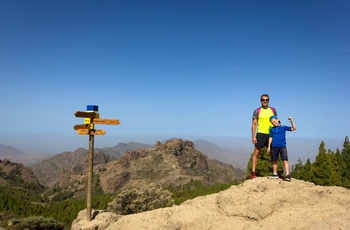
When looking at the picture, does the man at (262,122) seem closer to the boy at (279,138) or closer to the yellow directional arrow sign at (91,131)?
the boy at (279,138)

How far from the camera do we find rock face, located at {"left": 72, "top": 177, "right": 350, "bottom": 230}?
25.3 ft

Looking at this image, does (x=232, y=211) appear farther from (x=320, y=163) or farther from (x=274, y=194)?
(x=320, y=163)

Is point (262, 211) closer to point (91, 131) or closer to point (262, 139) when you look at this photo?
point (262, 139)

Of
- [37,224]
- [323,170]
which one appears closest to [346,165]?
[323,170]

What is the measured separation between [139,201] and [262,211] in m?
30.4

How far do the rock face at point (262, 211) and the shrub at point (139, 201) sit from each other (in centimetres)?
2729

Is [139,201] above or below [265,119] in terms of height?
below

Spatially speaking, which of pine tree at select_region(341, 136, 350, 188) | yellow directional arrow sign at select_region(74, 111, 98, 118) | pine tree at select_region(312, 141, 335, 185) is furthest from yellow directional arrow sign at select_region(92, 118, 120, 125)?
pine tree at select_region(341, 136, 350, 188)

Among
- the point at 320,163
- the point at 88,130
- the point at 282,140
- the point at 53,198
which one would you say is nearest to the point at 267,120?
the point at 282,140

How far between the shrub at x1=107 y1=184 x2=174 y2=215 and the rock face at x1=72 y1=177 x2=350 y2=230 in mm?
27289

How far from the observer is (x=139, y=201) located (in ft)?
119

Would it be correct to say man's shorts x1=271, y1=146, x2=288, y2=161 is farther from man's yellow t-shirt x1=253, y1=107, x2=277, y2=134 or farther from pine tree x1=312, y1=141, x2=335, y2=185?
pine tree x1=312, y1=141, x2=335, y2=185

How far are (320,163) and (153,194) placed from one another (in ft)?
78.3

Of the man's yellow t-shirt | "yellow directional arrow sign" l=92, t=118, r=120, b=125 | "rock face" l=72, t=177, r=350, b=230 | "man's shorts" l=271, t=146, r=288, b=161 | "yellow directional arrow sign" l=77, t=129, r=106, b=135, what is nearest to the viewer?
"rock face" l=72, t=177, r=350, b=230
